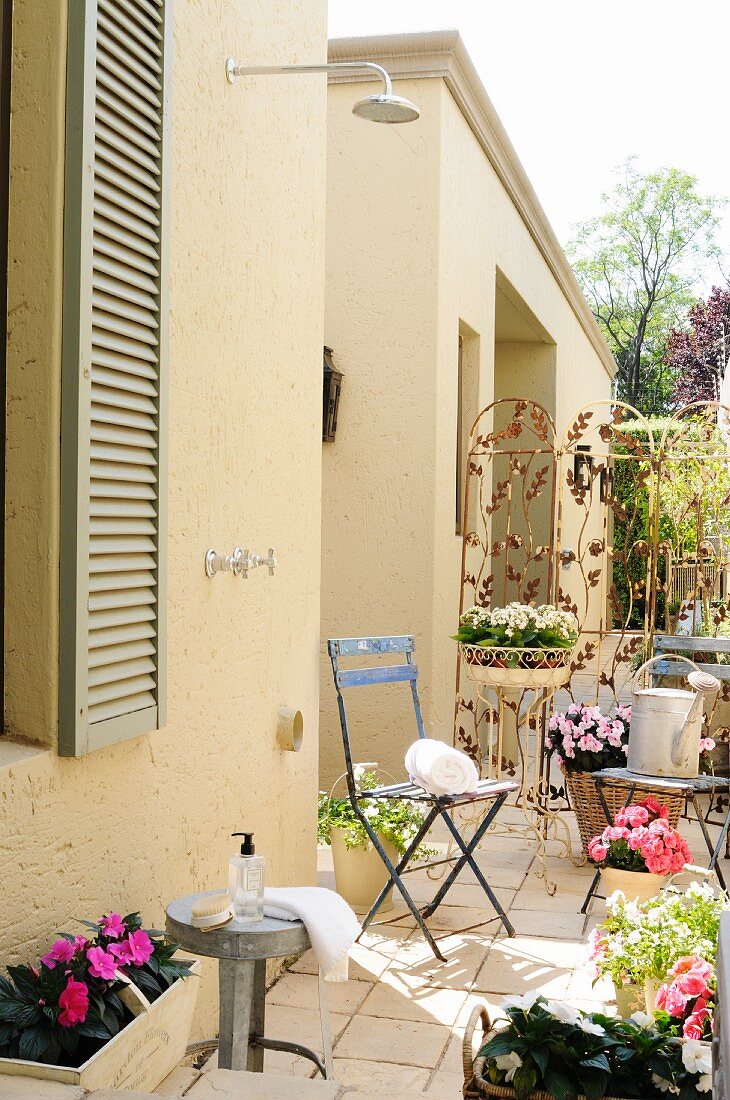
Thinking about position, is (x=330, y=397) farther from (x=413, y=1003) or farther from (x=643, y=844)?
(x=413, y=1003)

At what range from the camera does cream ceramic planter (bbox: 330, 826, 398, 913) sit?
14.2 ft

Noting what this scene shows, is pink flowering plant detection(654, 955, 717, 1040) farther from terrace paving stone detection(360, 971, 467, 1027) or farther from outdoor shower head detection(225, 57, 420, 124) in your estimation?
outdoor shower head detection(225, 57, 420, 124)

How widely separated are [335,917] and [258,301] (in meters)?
1.80

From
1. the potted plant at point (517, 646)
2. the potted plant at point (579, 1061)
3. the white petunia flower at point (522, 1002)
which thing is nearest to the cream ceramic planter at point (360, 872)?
the potted plant at point (517, 646)

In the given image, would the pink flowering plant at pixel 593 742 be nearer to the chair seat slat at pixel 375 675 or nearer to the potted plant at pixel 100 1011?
the chair seat slat at pixel 375 675

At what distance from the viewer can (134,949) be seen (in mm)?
2191

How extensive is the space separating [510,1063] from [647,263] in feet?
97.1

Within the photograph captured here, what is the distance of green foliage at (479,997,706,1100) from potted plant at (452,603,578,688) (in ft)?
8.80

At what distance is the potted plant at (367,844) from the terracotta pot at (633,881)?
0.72 meters

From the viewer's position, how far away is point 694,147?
29453 mm

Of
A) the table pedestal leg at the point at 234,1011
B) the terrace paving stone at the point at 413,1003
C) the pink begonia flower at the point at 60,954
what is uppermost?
the pink begonia flower at the point at 60,954

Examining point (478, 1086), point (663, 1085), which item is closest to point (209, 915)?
point (478, 1086)

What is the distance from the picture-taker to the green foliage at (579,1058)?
1.98 meters

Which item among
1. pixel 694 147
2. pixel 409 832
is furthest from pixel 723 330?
pixel 409 832
